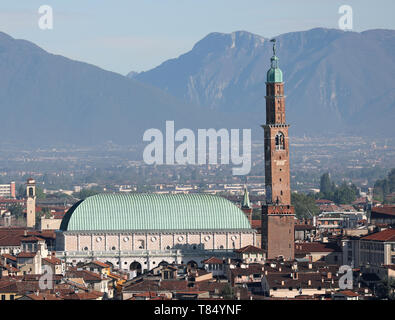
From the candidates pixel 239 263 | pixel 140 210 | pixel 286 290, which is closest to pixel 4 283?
pixel 286 290

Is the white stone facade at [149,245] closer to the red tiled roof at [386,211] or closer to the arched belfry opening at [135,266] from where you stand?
the arched belfry opening at [135,266]

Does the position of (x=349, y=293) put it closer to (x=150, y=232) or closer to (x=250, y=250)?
(x=250, y=250)

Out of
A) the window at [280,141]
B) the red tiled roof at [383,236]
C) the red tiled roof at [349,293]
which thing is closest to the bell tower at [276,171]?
the window at [280,141]

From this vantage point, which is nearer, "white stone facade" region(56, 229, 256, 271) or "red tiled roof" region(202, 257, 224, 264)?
"red tiled roof" region(202, 257, 224, 264)

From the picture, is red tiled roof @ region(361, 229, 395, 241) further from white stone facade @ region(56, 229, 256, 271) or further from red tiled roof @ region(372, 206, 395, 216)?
red tiled roof @ region(372, 206, 395, 216)

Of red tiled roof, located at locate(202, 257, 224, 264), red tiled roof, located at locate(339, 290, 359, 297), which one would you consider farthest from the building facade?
red tiled roof, located at locate(339, 290, 359, 297)

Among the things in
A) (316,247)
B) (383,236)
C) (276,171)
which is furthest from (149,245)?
(383,236)

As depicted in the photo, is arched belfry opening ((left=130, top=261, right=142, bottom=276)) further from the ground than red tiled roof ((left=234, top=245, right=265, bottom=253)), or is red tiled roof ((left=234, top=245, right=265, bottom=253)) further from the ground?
red tiled roof ((left=234, top=245, right=265, bottom=253))
